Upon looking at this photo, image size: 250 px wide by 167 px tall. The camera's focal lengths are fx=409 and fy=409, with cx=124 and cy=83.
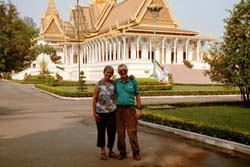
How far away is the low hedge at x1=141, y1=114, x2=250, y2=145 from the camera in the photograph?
894 centimetres

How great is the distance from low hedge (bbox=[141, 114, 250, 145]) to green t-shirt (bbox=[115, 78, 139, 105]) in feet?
8.94

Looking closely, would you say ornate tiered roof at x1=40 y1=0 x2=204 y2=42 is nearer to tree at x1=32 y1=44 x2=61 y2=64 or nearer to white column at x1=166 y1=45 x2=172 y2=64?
white column at x1=166 y1=45 x2=172 y2=64

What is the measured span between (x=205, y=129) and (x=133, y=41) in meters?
49.5

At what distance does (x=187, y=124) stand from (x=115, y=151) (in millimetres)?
2907

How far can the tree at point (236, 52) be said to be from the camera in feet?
54.7

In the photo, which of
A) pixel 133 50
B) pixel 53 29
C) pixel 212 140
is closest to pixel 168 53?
pixel 133 50

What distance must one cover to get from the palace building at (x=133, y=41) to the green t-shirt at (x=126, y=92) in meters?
38.4

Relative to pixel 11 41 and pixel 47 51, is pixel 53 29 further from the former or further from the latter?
pixel 11 41

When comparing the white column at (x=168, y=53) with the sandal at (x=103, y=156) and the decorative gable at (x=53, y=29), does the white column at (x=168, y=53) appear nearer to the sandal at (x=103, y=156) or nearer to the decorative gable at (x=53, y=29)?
the decorative gable at (x=53, y=29)

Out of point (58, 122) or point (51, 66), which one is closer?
point (58, 122)

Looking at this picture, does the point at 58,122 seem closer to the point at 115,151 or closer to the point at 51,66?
the point at 115,151

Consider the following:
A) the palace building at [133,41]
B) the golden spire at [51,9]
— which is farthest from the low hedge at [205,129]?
the golden spire at [51,9]

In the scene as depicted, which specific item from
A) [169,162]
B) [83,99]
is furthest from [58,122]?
[83,99]

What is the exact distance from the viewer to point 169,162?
24.7 feet
